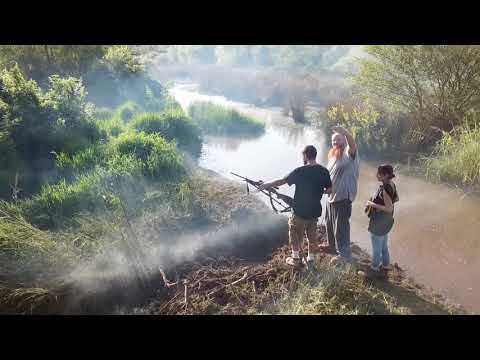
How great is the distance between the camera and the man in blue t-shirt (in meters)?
4.56

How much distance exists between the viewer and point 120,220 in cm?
622

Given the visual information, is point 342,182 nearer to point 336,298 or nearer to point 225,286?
point 336,298

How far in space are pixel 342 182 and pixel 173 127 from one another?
28.5 feet

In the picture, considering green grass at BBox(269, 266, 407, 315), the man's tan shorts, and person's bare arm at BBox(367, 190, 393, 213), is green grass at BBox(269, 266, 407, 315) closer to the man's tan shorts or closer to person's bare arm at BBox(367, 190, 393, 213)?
the man's tan shorts

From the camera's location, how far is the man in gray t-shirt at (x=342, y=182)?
4645 mm

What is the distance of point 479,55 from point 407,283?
336 inches

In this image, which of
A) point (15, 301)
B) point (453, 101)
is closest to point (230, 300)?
point (15, 301)

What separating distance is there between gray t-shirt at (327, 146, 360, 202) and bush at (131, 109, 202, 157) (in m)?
7.96

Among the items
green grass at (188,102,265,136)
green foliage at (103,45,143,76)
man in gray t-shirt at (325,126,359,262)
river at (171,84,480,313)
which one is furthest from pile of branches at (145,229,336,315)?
green foliage at (103,45,143,76)

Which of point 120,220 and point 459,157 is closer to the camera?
point 120,220

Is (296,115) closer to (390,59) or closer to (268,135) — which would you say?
(268,135)

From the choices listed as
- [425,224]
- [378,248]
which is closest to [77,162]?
[378,248]

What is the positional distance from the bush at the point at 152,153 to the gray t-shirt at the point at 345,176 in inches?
190

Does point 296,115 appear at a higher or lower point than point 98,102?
lower
